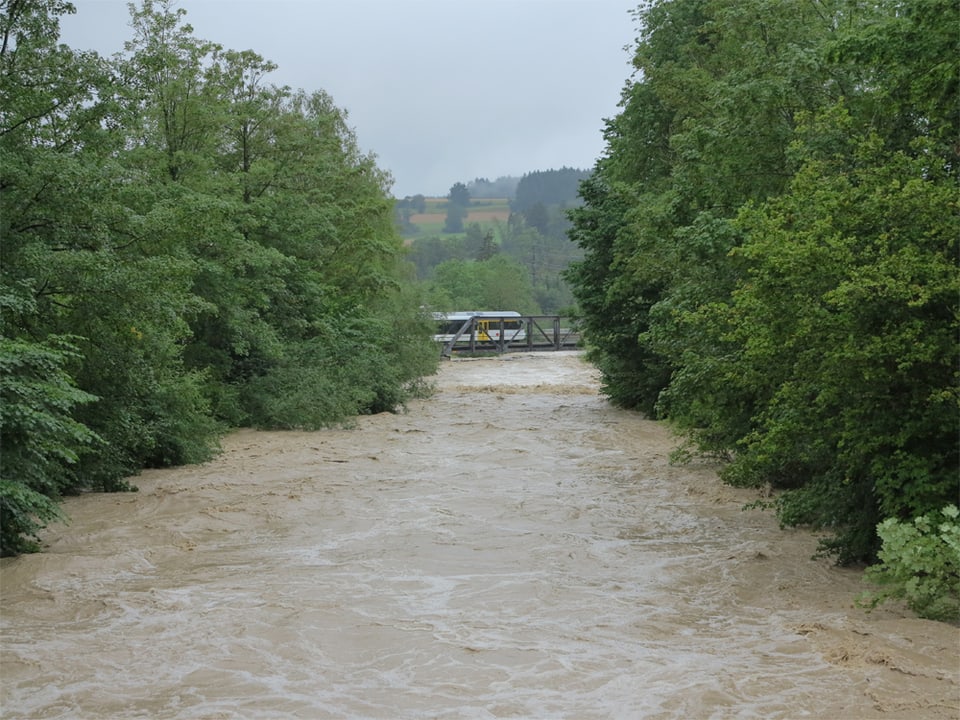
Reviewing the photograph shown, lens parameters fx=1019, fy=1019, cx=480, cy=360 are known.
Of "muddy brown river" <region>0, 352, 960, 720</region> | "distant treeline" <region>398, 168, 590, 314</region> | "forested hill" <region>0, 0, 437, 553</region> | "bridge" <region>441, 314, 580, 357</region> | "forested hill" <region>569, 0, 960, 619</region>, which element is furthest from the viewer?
"distant treeline" <region>398, 168, 590, 314</region>

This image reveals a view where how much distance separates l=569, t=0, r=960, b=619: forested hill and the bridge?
48.4 metres

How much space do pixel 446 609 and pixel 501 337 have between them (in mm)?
A: 56388

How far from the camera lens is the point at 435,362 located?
39.6m

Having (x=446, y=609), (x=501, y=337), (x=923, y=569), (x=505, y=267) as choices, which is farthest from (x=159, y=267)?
(x=505, y=267)

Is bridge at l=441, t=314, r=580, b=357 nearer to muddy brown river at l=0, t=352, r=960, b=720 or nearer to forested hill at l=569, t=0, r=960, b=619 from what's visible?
muddy brown river at l=0, t=352, r=960, b=720

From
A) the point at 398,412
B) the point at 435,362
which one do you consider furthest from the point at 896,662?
the point at 435,362

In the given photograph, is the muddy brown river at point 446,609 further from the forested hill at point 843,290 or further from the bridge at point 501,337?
the bridge at point 501,337

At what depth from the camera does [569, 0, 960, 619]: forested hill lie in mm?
8586

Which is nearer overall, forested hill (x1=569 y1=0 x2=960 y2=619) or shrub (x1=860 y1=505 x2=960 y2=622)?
shrub (x1=860 y1=505 x2=960 y2=622)

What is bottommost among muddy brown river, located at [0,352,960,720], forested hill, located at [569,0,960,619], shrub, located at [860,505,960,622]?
muddy brown river, located at [0,352,960,720]

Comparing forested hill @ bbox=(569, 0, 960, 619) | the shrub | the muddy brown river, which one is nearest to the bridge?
the muddy brown river

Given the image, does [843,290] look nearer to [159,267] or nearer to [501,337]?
[159,267]

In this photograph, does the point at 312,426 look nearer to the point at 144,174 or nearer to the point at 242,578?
the point at 144,174

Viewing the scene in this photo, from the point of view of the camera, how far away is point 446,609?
32.7 ft
